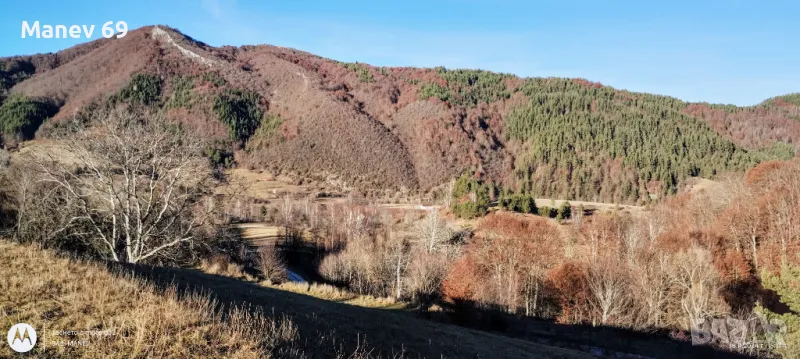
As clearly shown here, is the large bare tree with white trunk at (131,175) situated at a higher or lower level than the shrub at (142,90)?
lower

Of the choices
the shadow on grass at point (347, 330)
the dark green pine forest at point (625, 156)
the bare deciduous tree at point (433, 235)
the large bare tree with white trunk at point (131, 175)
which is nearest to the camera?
the shadow on grass at point (347, 330)

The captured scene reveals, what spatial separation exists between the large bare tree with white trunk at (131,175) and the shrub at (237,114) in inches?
6621

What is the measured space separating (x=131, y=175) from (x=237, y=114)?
181696mm

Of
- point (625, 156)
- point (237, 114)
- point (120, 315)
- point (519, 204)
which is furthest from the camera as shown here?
point (237, 114)

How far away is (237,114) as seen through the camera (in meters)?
188

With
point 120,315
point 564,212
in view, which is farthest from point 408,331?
point 564,212

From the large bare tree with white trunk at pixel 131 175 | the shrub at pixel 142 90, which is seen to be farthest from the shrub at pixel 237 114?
the large bare tree with white trunk at pixel 131 175

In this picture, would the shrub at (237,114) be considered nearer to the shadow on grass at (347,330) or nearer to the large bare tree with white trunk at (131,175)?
the large bare tree with white trunk at (131,175)

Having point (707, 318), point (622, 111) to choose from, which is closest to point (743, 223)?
point (707, 318)

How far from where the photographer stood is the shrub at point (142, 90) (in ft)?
568

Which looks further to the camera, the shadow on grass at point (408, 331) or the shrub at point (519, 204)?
the shrub at point (519, 204)

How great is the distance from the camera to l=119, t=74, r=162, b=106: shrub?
173 m

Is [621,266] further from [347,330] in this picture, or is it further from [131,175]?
[131,175]
